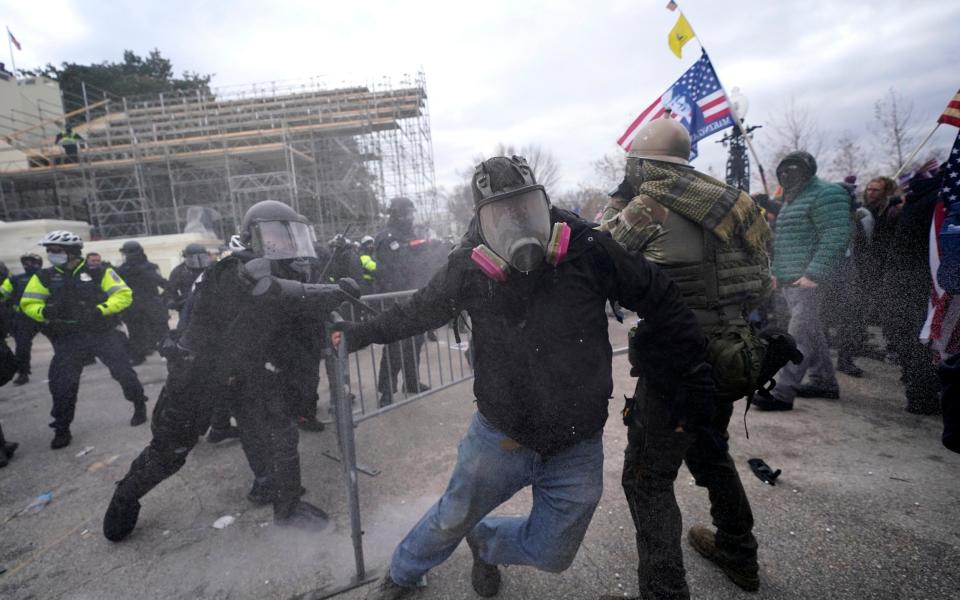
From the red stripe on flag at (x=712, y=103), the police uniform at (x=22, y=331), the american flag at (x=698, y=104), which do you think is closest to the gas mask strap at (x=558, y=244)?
the american flag at (x=698, y=104)

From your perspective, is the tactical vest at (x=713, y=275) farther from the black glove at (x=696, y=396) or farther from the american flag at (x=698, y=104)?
the american flag at (x=698, y=104)

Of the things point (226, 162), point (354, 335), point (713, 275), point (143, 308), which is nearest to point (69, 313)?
point (143, 308)

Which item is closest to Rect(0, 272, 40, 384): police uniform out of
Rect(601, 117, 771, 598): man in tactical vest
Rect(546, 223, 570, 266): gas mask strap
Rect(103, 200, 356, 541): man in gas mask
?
Rect(103, 200, 356, 541): man in gas mask

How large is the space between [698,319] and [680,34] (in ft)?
16.8

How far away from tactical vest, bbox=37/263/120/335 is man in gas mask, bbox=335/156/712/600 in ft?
15.3

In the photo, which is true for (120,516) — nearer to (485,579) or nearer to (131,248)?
(485,579)

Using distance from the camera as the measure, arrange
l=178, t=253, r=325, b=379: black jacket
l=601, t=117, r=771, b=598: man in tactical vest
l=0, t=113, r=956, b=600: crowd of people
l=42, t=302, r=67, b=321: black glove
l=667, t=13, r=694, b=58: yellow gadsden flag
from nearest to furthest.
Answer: l=0, t=113, r=956, b=600: crowd of people, l=601, t=117, r=771, b=598: man in tactical vest, l=178, t=253, r=325, b=379: black jacket, l=42, t=302, r=67, b=321: black glove, l=667, t=13, r=694, b=58: yellow gadsden flag

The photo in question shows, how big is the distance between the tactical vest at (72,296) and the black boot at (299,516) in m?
3.36

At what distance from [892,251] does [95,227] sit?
25.2 meters

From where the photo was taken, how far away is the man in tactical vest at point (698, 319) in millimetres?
1825

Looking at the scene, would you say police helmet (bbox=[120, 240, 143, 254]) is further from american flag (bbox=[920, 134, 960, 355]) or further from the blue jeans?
american flag (bbox=[920, 134, 960, 355])

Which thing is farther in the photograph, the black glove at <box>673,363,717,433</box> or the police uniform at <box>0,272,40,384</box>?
the police uniform at <box>0,272,40,384</box>

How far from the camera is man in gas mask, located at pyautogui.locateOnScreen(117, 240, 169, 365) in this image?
727cm

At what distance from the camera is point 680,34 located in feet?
18.0
